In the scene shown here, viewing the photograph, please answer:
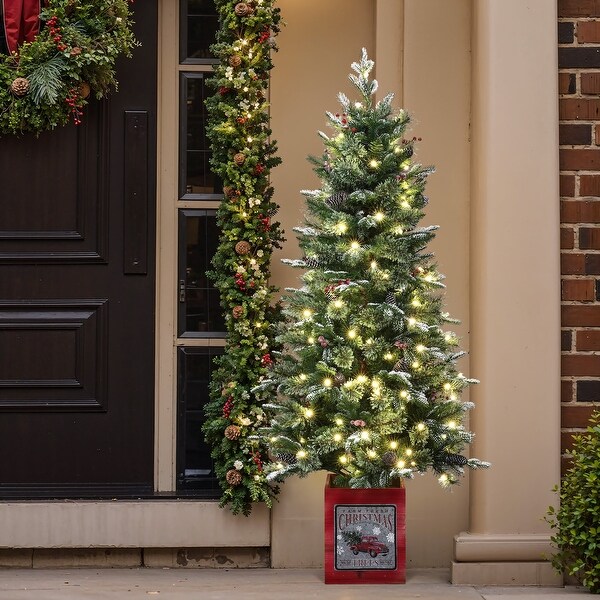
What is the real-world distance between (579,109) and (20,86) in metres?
2.90

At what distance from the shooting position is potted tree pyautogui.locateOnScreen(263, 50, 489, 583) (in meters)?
5.82

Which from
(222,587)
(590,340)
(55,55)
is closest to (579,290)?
(590,340)

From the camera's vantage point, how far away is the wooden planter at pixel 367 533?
19.4 feet

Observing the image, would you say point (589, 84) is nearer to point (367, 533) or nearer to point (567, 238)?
point (567, 238)

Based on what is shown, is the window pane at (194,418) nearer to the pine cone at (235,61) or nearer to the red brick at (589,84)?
the pine cone at (235,61)

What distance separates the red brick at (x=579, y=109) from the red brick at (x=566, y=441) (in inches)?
64.4

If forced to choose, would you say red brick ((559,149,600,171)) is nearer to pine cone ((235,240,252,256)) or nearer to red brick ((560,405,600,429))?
red brick ((560,405,600,429))

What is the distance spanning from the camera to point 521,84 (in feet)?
20.8

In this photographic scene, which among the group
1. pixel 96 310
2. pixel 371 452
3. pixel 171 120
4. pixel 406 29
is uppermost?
pixel 406 29

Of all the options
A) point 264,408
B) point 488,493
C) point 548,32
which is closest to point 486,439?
point 488,493

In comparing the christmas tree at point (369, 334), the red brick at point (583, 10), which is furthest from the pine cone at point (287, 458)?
the red brick at point (583, 10)

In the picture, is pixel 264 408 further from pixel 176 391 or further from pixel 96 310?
pixel 96 310

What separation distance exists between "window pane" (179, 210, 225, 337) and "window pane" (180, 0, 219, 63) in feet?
2.84

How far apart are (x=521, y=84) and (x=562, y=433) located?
5.92 feet
